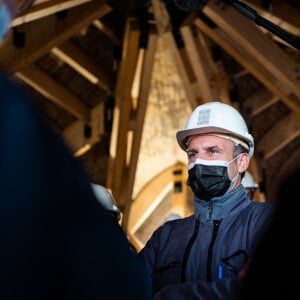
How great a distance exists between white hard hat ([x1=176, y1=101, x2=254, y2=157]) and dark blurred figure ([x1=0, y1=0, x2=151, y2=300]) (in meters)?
1.82

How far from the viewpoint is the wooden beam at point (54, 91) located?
607 centimetres

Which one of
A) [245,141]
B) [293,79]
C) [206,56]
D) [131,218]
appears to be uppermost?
[206,56]

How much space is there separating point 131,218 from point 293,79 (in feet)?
8.94

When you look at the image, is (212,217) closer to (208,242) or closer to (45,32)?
(208,242)

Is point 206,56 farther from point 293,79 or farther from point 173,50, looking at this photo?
point 293,79

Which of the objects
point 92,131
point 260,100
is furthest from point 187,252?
point 260,100

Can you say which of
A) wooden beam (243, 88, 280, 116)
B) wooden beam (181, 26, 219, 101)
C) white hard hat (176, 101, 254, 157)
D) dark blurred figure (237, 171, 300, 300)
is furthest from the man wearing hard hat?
wooden beam (243, 88, 280, 116)

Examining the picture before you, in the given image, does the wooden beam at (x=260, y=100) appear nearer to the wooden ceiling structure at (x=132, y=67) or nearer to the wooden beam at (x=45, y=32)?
the wooden ceiling structure at (x=132, y=67)

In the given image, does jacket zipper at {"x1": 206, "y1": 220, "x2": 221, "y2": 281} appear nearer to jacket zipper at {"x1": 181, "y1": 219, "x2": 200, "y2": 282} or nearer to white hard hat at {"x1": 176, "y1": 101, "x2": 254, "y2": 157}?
jacket zipper at {"x1": 181, "y1": 219, "x2": 200, "y2": 282}

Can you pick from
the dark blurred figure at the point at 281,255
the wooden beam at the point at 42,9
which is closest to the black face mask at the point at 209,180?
the dark blurred figure at the point at 281,255

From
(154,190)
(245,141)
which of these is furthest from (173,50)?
(245,141)

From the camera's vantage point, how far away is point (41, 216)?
84cm

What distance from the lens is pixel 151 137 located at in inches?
273

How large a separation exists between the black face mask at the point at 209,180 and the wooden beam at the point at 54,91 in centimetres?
368
